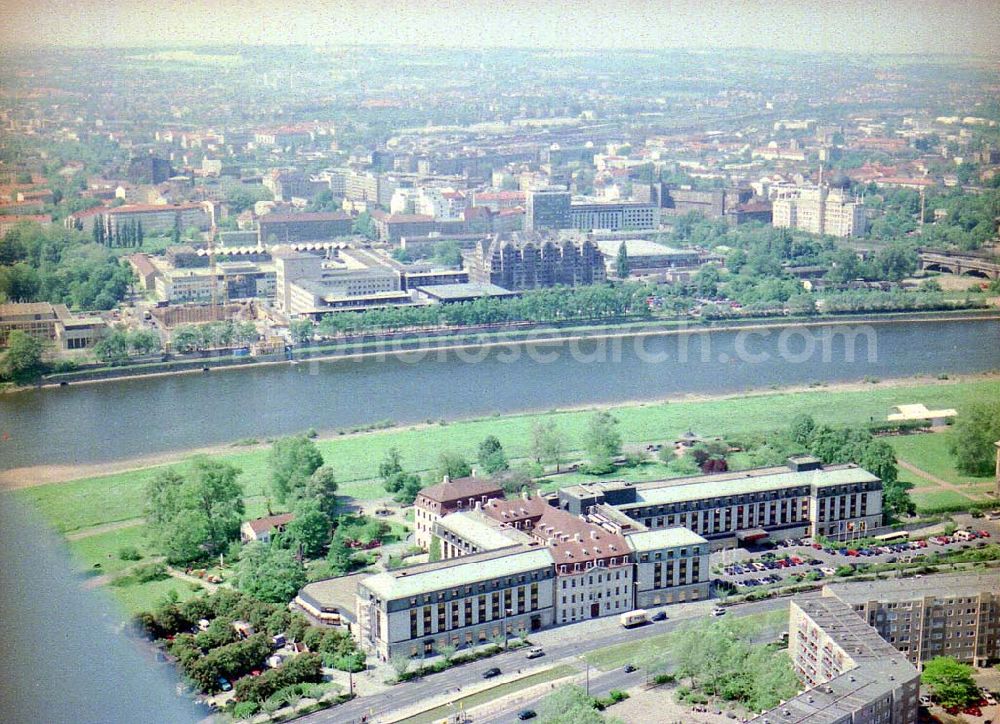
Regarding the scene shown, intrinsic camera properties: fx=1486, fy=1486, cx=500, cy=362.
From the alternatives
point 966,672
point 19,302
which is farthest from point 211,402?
point 966,672

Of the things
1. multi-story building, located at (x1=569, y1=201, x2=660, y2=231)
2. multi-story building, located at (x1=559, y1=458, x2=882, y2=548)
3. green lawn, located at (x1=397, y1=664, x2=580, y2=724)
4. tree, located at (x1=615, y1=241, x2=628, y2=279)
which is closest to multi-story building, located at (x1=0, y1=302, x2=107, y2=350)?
multi-story building, located at (x1=559, y1=458, x2=882, y2=548)

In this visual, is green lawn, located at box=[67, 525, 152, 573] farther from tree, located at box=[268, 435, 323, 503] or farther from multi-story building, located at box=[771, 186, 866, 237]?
multi-story building, located at box=[771, 186, 866, 237]

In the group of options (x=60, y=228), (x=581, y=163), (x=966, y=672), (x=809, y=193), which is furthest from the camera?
(x=581, y=163)

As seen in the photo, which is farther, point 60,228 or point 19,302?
point 60,228

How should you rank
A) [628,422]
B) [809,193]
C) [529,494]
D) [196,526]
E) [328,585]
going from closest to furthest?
[328,585] → [196,526] → [529,494] → [628,422] → [809,193]

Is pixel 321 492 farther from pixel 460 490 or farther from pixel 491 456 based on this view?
pixel 491 456

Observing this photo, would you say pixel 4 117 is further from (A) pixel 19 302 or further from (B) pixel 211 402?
(B) pixel 211 402

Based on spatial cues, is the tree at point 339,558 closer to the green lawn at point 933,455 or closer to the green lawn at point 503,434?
the green lawn at point 503,434
